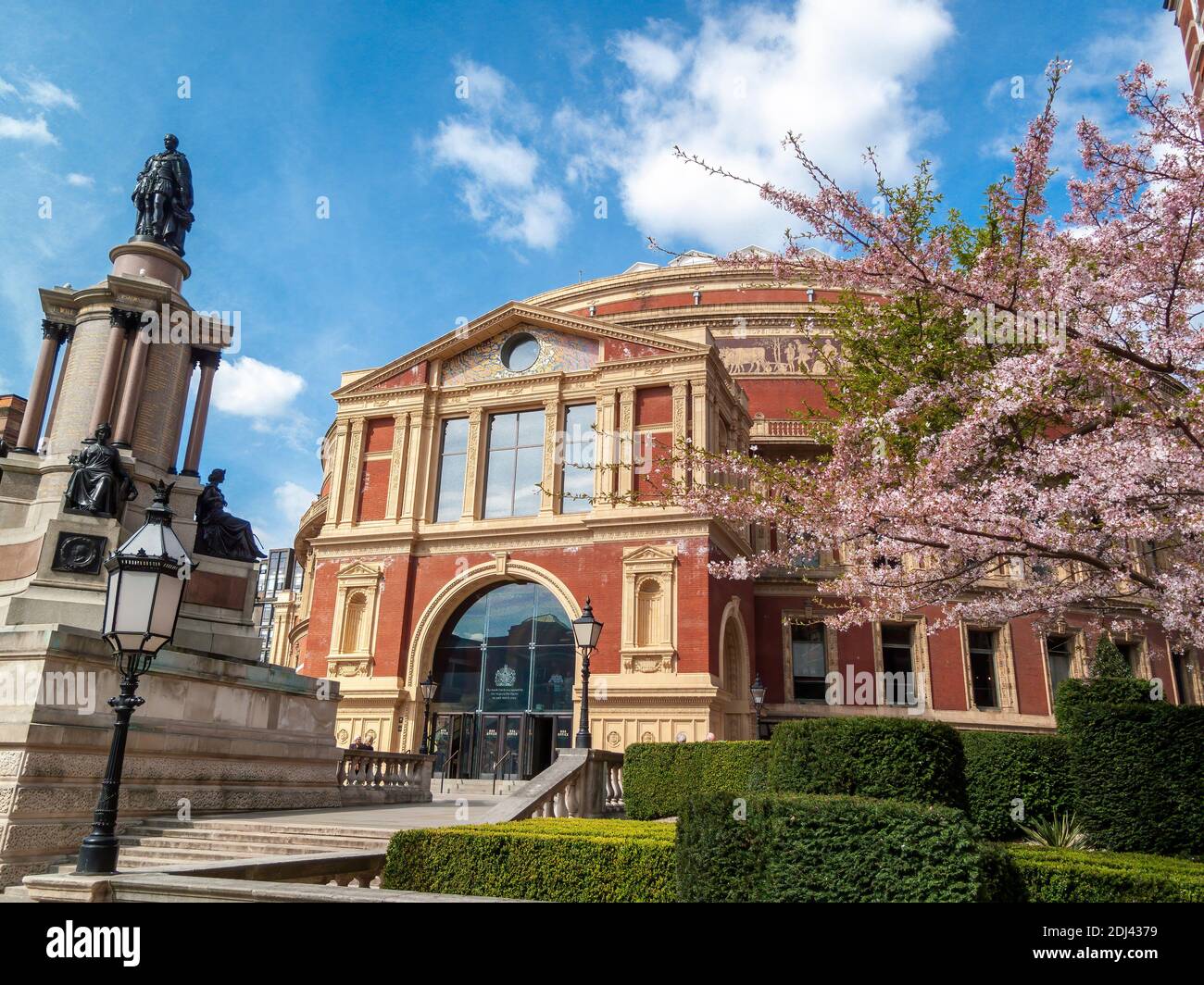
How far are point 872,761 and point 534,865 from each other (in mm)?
3458

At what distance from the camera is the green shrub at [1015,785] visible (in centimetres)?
1233

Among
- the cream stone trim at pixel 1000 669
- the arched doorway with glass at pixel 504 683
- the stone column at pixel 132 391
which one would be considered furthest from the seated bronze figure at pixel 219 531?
the cream stone trim at pixel 1000 669

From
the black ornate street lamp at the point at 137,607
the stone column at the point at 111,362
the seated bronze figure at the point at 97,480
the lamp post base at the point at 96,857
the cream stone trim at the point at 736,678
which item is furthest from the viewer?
the cream stone trim at the point at 736,678

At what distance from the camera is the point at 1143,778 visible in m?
10.2

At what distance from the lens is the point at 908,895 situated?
557cm

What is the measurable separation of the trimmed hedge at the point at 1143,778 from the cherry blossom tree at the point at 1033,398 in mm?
1485

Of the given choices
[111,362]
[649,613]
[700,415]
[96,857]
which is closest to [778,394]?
[700,415]

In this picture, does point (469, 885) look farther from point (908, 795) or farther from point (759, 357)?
point (759, 357)

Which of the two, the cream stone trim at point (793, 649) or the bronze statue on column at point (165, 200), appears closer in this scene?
the bronze statue on column at point (165, 200)

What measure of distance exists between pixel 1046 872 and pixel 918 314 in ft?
27.7

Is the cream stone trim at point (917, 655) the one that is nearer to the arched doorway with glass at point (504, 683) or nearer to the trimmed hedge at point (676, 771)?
the arched doorway with glass at point (504, 683)

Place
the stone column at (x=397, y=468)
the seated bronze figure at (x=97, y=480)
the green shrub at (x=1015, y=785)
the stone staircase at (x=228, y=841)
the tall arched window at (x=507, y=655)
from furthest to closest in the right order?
the stone column at (x=397, y=468) → the tall arched window at (x=507, y=655) → the seated bronze figure at (x=97, y=480) → the green shrub at (x=1015, y=785) → the stone staircase at (x=228, y=841)

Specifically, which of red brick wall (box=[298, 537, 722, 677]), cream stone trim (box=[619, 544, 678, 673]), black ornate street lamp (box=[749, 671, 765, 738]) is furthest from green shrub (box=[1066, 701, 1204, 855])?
black ornate street lamp (box=[749, 671, 765, 738])

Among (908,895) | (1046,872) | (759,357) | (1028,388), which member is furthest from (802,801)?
(759,357)
